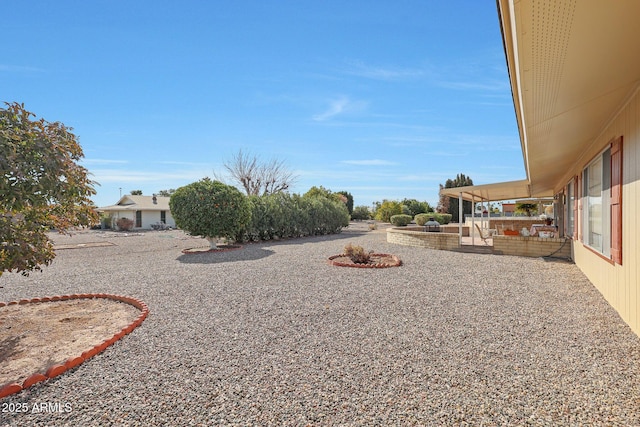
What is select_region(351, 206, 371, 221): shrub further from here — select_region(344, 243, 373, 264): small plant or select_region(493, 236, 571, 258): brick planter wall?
select_region(344, 243, 373, 264): small plant

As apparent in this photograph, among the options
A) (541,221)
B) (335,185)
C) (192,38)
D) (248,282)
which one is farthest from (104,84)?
(335,185)

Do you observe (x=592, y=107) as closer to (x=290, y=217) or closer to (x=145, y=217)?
(x=290, y=217)

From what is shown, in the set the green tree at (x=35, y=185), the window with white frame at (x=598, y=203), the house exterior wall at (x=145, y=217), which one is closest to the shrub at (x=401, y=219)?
the window with white frame at (x=598, y=203)

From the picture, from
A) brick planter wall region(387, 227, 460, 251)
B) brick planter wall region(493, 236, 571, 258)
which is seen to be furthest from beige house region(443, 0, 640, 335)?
brick planter wall region(387, 227, 460, 251)

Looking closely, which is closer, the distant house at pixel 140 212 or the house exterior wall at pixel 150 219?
the distant house at pixel 140 212

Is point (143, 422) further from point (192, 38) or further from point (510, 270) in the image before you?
point (192, 38)

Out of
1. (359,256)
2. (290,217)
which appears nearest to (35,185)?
(359,256)

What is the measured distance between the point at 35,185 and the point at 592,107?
6.57m

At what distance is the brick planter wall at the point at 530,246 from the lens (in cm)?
1019

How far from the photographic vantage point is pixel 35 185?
3607mm

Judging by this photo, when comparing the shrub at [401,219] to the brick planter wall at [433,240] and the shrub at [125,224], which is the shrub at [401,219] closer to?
the brick planter wall at [433,240]

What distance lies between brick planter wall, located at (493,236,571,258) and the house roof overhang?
6.33m

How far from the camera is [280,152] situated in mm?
32344

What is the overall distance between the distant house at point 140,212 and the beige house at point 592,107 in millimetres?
33458
